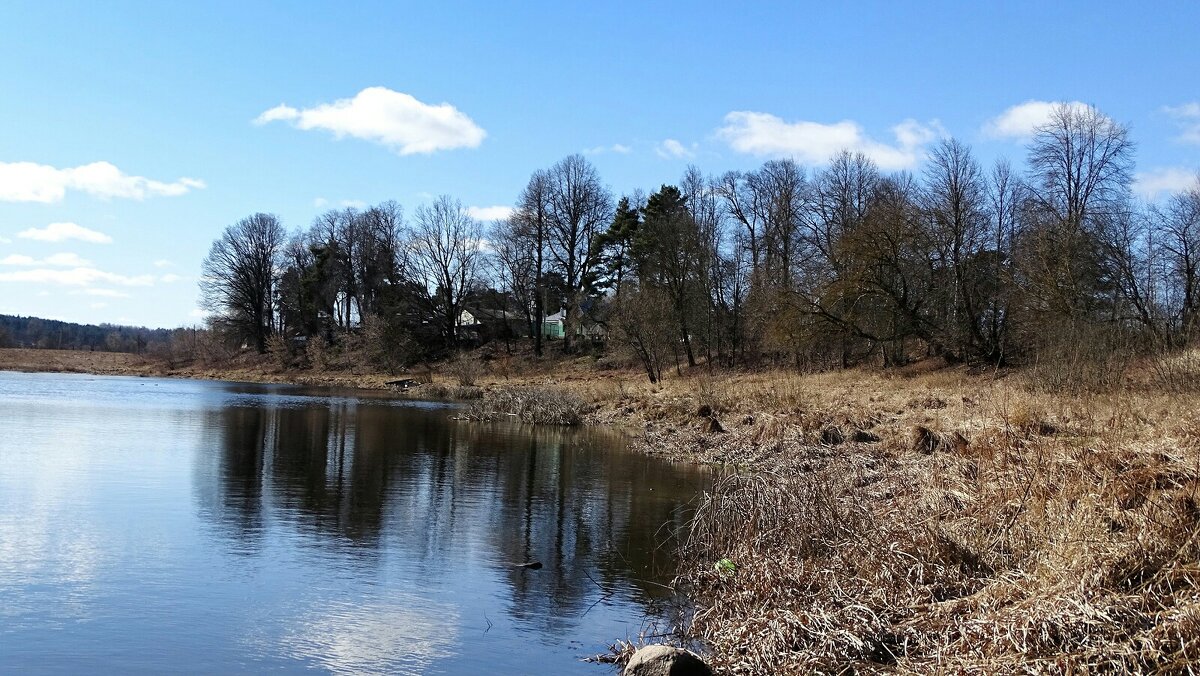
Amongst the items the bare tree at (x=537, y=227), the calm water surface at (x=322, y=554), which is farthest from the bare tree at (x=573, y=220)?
the calm water surface at (x=322, y=554)

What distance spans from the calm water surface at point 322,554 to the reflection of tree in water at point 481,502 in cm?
6

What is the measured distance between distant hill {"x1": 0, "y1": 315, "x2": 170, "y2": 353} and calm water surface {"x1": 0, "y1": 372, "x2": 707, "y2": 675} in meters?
89.1

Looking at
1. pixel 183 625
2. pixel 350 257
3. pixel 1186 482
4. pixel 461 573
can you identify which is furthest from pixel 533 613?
pixel 350 257

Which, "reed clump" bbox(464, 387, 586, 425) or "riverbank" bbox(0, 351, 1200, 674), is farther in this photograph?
"reed clump" bbox(464, 387, 586, 425)

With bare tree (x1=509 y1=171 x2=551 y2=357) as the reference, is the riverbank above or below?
below

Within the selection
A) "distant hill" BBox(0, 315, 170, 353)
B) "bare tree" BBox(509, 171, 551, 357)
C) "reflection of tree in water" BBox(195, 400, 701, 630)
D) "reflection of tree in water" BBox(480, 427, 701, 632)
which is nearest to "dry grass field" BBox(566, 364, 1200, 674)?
"reflection of tree in water" BBox(480, 427, 701, 632)

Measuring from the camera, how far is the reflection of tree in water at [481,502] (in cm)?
1252

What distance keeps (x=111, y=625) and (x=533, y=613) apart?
14.6 ft

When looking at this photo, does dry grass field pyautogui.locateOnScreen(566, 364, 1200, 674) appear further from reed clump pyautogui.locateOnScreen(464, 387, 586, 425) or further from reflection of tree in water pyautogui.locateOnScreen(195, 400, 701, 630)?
reed clump pyautogui.locateOnScreen(464, 387, 586, 425)

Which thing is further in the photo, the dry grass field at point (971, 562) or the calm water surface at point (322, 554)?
the calm water surface at point (322, 554)

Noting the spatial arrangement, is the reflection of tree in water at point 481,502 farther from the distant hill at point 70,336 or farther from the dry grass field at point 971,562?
the distant hill at point 70,336

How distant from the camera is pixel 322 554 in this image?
13.0 m

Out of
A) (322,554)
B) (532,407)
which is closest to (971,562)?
(322,554)

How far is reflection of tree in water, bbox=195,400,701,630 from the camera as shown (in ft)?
41.1
